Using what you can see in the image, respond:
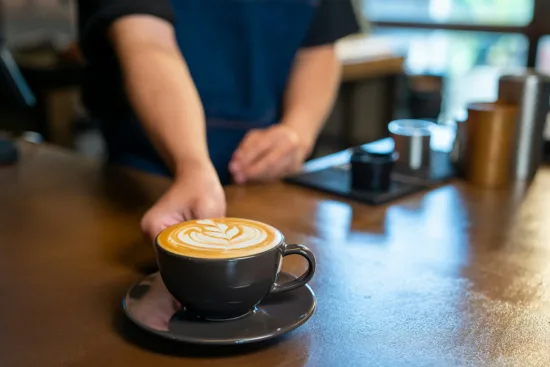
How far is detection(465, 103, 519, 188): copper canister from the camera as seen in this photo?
122 cm

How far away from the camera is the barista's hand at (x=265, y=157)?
4.02ft

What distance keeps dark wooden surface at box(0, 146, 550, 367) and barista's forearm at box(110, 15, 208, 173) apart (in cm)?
12

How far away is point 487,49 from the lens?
4.02m

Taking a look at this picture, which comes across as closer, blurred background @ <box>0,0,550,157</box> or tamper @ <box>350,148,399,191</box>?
tamper @ <box>350,148,399,191</box>

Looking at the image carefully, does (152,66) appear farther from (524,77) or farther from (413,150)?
(524,77)

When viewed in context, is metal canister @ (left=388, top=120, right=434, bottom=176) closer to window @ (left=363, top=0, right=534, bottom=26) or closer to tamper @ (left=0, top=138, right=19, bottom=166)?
tamper @ (left=0, top=138, right=19, bottom=166)

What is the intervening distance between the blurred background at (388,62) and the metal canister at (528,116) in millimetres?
1987

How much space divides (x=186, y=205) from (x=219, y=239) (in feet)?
0.72

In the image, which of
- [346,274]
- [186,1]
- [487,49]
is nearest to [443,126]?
[186,1]

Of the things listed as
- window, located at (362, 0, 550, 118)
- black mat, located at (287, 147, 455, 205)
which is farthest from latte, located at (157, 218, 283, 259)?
window, located at (362, 0, 550, 118)

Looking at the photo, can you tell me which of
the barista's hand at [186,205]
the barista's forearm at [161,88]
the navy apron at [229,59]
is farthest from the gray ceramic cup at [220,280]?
the navy apron at [229,59]

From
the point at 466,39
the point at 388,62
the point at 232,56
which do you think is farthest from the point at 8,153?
the point at 466,39

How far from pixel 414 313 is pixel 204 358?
0.79 feet

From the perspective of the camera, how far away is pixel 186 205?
0.89 meters
